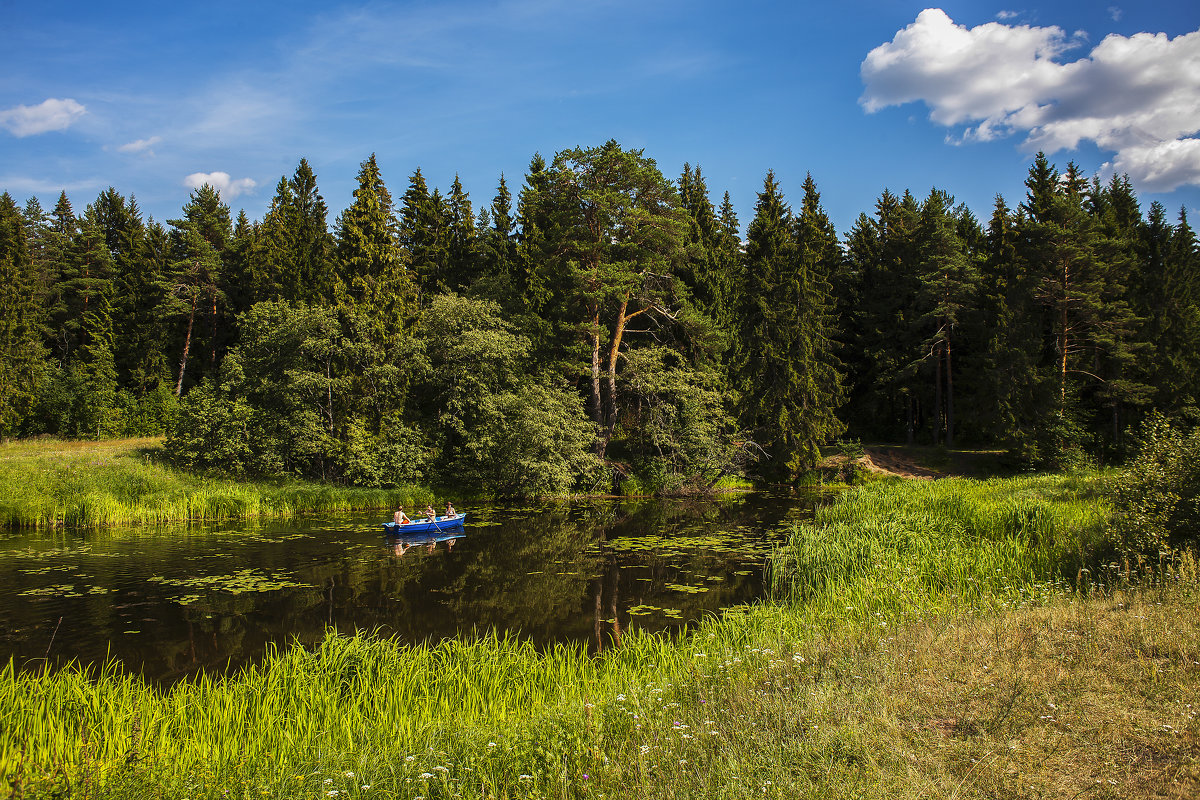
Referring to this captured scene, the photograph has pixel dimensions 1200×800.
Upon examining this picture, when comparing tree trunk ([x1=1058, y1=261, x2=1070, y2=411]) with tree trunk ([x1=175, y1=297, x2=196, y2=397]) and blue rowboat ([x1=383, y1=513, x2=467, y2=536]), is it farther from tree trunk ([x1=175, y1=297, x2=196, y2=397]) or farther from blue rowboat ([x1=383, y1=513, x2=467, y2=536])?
tree trunk ([x1=175, y1=297, x2=196, y2=397])

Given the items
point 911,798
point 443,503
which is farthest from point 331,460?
point 911,798

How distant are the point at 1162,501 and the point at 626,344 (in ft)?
84.4

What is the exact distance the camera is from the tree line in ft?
98.6

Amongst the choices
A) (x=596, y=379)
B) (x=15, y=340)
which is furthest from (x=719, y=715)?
(x=15, y=340)

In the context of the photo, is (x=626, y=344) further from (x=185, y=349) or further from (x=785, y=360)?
(x=185, y=349)

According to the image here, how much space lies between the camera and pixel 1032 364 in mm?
33531

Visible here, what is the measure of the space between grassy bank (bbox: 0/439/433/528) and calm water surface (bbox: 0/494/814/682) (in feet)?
5.23

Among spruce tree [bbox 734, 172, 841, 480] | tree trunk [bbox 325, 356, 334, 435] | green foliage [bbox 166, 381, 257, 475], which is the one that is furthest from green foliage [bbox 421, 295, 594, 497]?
spruce tree [bbox 734, 172, 841, 480]

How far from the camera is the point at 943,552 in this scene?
12.8m

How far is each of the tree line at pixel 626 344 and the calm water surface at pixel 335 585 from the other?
7.74m

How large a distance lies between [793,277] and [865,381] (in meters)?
15.1

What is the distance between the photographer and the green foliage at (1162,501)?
9539mm

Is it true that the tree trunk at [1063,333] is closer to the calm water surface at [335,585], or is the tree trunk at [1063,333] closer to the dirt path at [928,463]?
the dirt path at [928,463]

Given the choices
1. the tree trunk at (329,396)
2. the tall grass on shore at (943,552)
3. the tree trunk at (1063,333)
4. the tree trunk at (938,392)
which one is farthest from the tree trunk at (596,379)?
the tree trunk at (1063,333)
